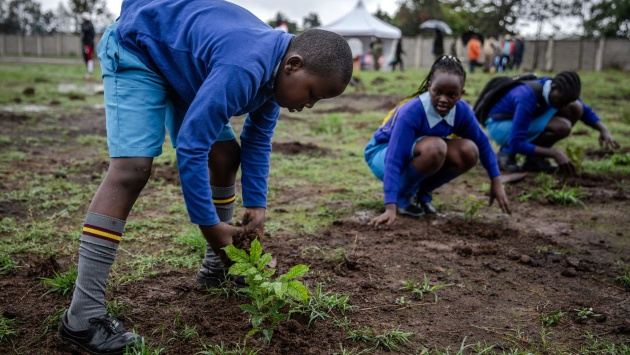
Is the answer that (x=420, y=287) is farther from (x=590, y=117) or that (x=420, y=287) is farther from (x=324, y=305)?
(x=590, y=117)

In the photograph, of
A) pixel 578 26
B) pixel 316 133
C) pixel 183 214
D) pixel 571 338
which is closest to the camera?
pixel 571 338

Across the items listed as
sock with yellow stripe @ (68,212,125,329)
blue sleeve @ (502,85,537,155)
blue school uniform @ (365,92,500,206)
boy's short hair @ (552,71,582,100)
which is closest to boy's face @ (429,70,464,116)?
blue school uniform @ (365,92,500,206)

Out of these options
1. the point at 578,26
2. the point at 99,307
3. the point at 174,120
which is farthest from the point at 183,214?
the point at 578,26

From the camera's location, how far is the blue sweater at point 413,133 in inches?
143

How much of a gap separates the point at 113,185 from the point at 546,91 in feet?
14.9

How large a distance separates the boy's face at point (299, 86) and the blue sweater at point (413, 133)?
1.57m

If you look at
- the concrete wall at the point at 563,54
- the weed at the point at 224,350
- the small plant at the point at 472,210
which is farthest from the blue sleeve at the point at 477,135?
the concrete wall at the point at 563,54

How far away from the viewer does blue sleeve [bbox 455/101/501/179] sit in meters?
3.76

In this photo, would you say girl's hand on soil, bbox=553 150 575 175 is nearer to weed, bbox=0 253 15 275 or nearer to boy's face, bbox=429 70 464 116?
boy's face, bbox=429 70 464 116

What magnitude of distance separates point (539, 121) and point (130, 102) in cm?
460

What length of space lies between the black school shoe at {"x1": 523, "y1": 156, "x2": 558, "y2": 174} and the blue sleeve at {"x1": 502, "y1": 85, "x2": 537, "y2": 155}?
0.40 m

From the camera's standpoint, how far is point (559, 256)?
319 centimetres

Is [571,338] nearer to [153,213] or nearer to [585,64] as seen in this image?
[153,213]

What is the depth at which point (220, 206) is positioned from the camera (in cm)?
263
